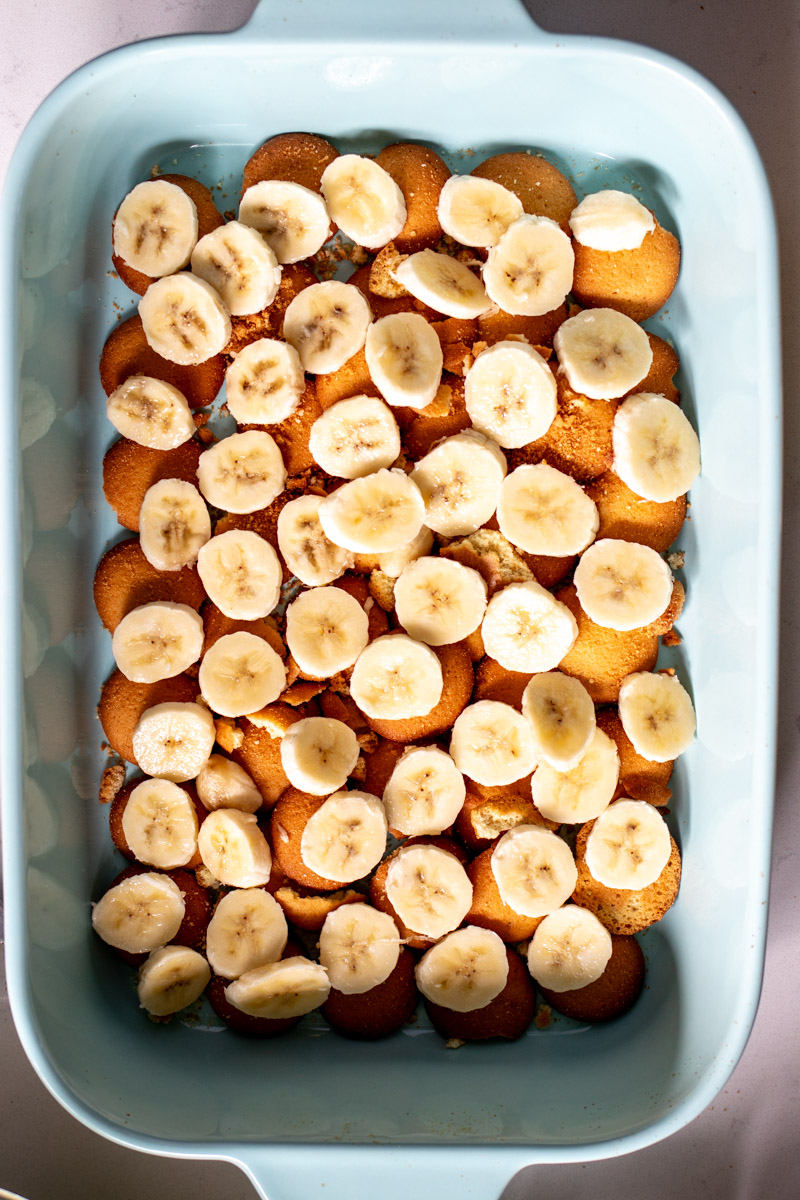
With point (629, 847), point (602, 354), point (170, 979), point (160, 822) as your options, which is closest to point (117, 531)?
point (160, 822)

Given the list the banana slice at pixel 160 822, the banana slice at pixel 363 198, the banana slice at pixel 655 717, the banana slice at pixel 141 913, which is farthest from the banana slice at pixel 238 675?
the banana slice at pixel 363 198

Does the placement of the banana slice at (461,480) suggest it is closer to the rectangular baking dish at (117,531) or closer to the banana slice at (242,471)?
the banana slice at (242,471)

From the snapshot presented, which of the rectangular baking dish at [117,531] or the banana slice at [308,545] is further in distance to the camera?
the banana slice at [308,545]

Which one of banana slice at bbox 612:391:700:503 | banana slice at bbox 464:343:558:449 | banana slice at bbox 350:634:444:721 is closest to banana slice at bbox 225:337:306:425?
banana slice at bbox 464:343:558:449

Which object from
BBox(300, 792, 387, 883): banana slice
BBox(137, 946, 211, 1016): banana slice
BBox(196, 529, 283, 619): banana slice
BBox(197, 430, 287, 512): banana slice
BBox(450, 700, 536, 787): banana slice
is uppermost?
BBox(197, 430, 287, 512): banana slice

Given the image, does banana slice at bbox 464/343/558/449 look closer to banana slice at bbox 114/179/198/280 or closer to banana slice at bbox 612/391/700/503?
banana slice at bbox 612/391/700/503

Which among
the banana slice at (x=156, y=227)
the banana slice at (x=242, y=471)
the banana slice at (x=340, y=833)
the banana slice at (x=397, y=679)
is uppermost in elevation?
the banana slice at (x=156, y=227)

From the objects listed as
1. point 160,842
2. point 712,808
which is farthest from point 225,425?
point 712,808
